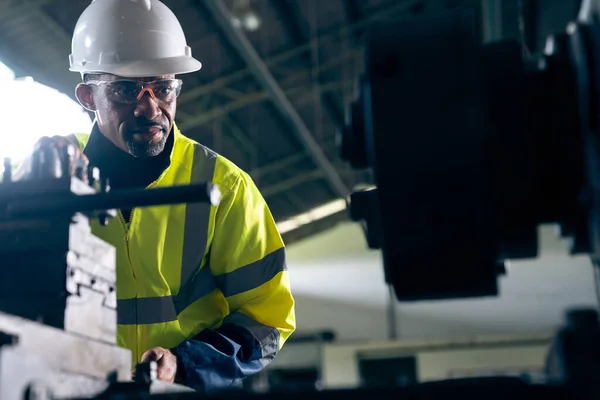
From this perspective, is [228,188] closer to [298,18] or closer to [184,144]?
[184,144]

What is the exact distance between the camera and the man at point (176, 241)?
160 centimetres

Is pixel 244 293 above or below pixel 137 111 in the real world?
below

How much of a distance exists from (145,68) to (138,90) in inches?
4.0

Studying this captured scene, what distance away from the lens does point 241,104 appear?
793cm

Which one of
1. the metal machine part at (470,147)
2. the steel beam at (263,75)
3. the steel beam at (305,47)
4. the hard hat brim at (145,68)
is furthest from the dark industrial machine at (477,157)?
the steel beam at (305,47)

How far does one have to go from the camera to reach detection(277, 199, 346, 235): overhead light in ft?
38.1

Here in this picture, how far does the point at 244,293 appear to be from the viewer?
1661mm

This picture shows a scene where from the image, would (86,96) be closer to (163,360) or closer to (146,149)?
(146,149)

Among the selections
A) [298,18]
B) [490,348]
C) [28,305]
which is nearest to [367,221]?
[28,305]

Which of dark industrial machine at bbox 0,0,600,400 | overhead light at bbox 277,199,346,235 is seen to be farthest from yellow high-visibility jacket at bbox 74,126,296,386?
overhead light at bbox 277,199,346,235

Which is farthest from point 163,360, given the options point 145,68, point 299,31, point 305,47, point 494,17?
point 305,47

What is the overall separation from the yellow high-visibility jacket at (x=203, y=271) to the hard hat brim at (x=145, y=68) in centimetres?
31

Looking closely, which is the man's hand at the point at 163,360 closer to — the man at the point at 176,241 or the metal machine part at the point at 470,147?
the man at the point at 176,241

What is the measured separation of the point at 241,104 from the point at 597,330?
7.55 metres
